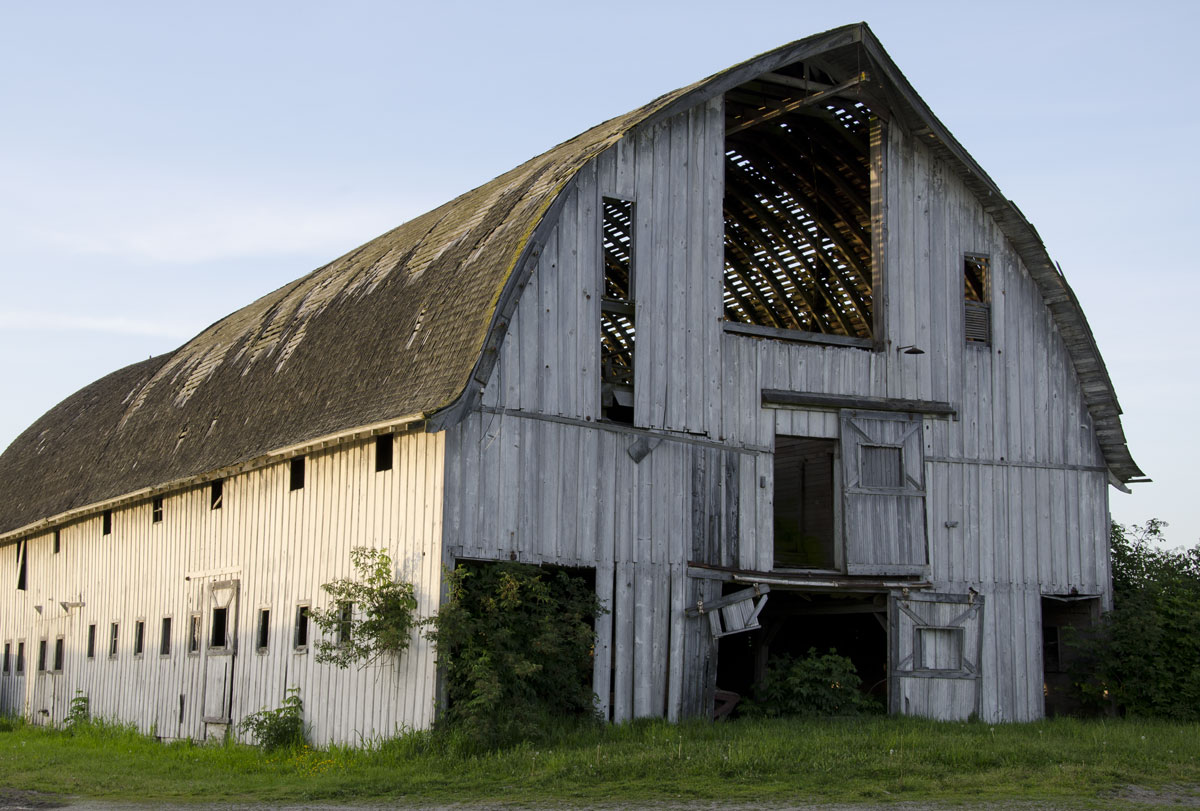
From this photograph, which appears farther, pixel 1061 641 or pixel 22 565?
pixel 22 565

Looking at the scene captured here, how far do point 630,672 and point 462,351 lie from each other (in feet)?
16.6

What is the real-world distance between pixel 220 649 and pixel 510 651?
819 cm

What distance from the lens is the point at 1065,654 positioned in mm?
24688

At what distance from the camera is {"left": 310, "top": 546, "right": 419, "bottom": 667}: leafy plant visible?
19.3 meters

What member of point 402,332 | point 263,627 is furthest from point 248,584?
point 402,332

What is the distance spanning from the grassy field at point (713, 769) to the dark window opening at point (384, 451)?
12.6 feet

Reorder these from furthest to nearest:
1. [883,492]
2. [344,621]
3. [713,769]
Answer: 1. [883,492]
2. [344,621]
3. [713,769]

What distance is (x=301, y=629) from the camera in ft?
73.3

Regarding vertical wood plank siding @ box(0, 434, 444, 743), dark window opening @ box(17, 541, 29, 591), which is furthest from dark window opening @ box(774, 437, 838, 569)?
dark window opening @ box(17, 541, 29, 591)

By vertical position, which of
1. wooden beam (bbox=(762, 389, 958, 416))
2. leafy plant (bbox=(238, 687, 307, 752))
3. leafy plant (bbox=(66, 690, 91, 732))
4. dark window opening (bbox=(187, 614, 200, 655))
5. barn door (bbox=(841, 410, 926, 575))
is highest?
wooden beam (bbox=(762, 389, 958, 416))

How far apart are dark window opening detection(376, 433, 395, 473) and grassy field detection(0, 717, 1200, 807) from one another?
3854mm

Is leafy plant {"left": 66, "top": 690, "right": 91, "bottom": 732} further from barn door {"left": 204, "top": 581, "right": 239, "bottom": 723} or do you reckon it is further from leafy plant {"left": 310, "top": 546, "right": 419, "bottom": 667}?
leafy plant {"left": 310, "top": 546, "right": 419, "bottom": 667}

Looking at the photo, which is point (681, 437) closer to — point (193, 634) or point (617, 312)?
point (617, 312)

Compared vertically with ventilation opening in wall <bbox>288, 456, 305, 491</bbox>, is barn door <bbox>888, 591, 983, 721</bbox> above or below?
below
